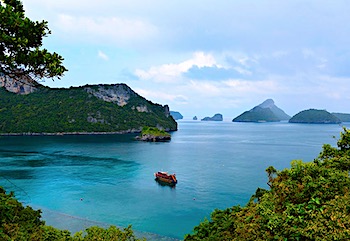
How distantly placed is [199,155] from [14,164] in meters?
59.7

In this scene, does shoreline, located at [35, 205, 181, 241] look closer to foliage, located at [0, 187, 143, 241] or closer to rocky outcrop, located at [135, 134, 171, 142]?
foliage, located at [0, 187, 143, 241]

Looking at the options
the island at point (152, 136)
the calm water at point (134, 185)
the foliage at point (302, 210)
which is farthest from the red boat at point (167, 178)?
the island at point (152, 136)

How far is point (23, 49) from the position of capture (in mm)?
13453

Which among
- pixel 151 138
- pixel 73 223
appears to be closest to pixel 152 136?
pixel 151 138

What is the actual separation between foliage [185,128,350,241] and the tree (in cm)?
1291

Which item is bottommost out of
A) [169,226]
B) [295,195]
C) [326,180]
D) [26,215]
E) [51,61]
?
[169,226]

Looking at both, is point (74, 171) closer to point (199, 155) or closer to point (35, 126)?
point (199, 155)

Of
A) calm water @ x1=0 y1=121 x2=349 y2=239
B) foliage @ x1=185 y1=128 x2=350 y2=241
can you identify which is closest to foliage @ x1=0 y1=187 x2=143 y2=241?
calm water @ x1=0 y1=121 x2=349 y2=239

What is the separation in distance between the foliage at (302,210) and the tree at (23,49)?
12910 millimetres

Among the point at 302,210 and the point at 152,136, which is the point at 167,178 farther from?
the point at 152,136

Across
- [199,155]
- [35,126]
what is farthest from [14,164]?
[35,126]

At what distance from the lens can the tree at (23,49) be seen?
12273 millimetres

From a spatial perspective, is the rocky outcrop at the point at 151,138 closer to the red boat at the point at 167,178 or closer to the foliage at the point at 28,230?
the red boat at the point at 167,178

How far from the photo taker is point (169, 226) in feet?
123
